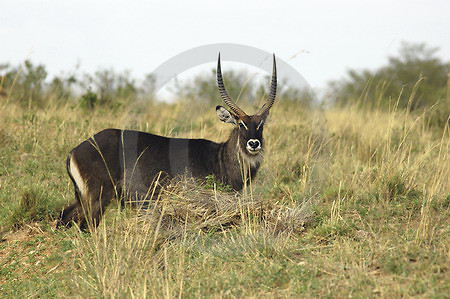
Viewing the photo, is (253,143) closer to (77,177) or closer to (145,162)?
(145,162)

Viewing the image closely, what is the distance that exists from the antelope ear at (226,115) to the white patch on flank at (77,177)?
1.73 m

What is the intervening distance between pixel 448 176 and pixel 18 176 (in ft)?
17.2

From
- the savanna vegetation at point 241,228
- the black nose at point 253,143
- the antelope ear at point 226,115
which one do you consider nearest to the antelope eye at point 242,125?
the antelope ear at point 226,115

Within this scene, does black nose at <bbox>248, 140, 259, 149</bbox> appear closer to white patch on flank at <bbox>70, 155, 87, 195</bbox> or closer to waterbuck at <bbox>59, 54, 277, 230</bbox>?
waterbuck at <bbox>59, 54, 277, 230</bbox>

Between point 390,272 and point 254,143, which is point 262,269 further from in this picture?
point 254,143

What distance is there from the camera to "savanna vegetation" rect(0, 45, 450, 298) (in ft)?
13.1

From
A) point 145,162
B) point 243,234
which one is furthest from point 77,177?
point 243,234

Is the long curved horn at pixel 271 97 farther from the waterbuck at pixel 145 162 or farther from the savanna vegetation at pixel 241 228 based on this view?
the savanna vegetation at pixel 241 228

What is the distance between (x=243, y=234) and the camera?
4.95 metres

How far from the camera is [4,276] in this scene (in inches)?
204

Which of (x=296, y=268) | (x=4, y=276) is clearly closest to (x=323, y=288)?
(x=296, y=268)

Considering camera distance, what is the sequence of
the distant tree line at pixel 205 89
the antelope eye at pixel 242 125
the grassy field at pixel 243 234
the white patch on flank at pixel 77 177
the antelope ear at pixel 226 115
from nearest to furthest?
the grassy field at pixel 243 234
the white patch on flank at pixel 77 177
the antelope eye at pixel 242 125
the antelope ear at pixel 226 115
the distant tree line at pixel 205 89

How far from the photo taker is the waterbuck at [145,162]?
5.88m

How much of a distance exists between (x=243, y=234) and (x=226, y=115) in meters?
1.99
